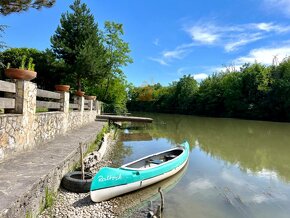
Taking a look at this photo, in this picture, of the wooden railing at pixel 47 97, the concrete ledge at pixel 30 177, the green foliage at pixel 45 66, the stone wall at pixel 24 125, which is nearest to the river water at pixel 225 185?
the concrete ledge at pixel 30 177

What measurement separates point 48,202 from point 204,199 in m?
3.36

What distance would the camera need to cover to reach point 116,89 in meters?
26.6

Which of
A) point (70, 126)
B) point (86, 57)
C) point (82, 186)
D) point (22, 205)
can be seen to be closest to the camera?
point (22, 205)

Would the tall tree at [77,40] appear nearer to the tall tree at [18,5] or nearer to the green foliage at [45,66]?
the green foliage at [45,66]

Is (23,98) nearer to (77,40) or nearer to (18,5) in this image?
(18,5)

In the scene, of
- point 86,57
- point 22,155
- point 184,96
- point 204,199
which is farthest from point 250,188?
point 184,96

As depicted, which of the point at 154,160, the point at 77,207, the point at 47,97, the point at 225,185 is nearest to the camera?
the point at 77,207

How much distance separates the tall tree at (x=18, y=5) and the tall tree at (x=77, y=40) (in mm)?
7629

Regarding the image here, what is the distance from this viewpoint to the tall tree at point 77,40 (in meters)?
16.1

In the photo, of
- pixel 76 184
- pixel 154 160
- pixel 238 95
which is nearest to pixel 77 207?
pixel 76 184

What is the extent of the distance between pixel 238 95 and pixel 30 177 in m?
38.5

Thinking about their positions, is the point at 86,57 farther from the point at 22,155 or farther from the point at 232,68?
the point at 232,68

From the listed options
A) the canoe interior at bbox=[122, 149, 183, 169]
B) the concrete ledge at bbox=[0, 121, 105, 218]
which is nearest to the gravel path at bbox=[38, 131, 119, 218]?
the concrete ledge at bbox=[0, 121, 105, 218]

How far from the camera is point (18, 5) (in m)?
7.82
